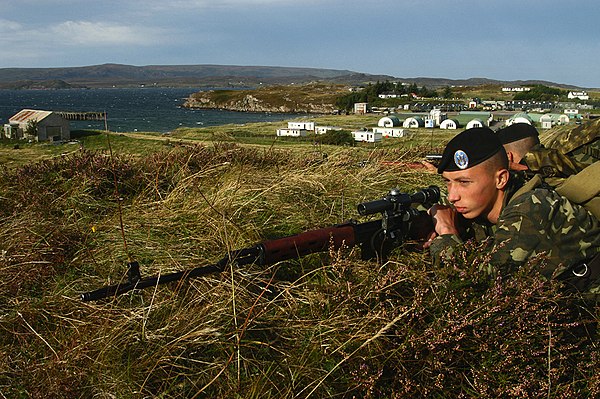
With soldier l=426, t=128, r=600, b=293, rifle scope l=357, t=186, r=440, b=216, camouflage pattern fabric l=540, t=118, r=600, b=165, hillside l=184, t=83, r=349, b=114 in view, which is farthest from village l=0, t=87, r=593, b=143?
hillside l=184, t=83, r=349, b=114

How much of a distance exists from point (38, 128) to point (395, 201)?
4704cm

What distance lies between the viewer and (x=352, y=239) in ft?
10.7

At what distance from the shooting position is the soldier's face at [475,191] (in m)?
3.38

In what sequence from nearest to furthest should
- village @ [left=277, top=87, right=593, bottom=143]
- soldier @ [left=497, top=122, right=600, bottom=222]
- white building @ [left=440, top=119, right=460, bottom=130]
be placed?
soldier @ [left=497, top=122, right=600, bottom=222] < village @ [left=277, top=87, right=593, bottom=143] < white building @ [left=440, top=119, right=460, bottom=130]

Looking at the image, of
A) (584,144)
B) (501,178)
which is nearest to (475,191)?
(501,178)

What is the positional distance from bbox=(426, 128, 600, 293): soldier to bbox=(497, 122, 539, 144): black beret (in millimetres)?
3024

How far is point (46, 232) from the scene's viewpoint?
4.17m

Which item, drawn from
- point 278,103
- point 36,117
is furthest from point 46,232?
point 278,103

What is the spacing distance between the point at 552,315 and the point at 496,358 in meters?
0.49

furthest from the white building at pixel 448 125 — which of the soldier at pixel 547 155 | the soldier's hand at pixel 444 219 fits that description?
the soldier's hand at pixel 444 219

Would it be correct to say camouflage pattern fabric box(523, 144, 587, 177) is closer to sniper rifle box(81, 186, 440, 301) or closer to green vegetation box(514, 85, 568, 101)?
sniper rifle box(81, 186, 440, 301)

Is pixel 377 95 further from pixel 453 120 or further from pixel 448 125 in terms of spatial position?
pixel 448 125

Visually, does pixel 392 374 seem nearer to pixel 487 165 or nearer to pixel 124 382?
pixel 124 382

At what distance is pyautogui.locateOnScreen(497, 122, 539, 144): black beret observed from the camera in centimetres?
631
